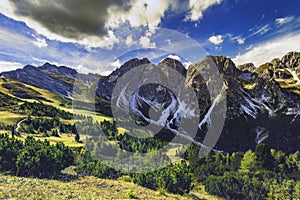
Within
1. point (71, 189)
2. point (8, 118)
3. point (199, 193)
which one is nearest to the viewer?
point (71, 189)

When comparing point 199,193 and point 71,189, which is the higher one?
point 71,189

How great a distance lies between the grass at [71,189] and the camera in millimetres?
41456

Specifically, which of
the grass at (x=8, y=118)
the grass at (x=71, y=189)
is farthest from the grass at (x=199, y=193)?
the grass at (x=8, y=118)

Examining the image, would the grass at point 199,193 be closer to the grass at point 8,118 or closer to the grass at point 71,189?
the grass at point 71,189

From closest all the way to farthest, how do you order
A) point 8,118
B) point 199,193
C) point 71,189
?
1. point 71,189
2. point 199,193
3. point 8,118

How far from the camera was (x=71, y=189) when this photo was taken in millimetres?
48125

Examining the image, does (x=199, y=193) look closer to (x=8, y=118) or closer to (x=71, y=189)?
(x=71, y=189)

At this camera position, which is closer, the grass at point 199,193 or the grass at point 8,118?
the grass at point 199,193

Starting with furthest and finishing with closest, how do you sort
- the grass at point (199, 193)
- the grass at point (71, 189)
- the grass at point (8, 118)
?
the grass at point (8, 118) → the grass at point (199, 193) → the grass at point (71, 189)

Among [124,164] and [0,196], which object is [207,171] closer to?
[124,164]

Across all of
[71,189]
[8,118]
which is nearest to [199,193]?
[71,189]

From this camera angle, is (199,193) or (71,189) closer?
(71,189)

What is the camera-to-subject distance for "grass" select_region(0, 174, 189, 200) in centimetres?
4146

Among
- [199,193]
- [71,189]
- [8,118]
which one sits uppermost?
[8,118]
